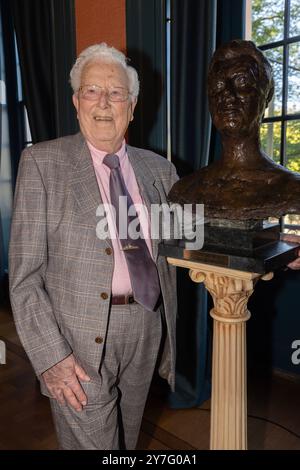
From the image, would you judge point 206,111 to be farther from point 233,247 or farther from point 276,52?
point 233,247

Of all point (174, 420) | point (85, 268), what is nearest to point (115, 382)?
point (85, 268)

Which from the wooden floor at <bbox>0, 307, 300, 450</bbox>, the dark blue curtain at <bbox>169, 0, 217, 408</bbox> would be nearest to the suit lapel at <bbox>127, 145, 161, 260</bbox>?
the dark blue curtain at <bbox>169, 0, 217, 408</bbox>

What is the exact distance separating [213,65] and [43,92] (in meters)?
1.96

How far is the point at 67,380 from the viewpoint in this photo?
3.95 feet

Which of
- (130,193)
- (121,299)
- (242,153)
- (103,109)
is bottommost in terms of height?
(121,299)

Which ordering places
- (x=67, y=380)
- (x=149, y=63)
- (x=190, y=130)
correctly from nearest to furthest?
1. (x=67, y=380)
2. (x=190, y=130)
3. (x=149, y=63)

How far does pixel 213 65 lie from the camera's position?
1.29 meters

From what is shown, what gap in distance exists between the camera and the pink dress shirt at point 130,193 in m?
1.26

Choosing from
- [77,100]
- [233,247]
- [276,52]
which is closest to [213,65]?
[77,100]

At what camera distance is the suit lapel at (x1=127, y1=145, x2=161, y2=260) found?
53.7 inches

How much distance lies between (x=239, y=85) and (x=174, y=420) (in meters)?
1.76

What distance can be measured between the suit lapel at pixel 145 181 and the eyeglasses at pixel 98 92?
0.23 m
